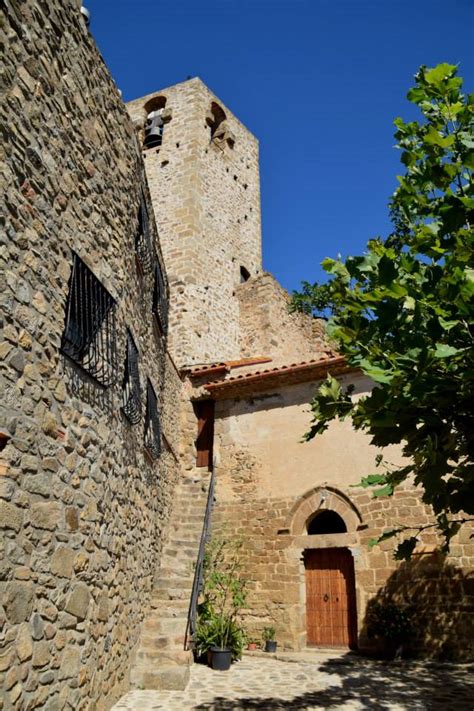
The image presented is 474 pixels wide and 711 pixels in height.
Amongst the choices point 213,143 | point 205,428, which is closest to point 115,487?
point 205,428

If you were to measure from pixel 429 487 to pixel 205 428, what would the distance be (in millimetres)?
9572

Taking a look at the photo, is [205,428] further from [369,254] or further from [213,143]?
[213,143]

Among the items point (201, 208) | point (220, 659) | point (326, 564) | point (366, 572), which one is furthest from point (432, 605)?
point (201, 208)

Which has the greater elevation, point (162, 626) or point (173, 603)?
point (173, 603)

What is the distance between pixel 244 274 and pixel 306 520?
11.5 metres

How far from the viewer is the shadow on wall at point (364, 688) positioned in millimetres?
5891

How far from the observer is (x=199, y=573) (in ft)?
28.3

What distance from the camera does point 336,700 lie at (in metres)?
6.16

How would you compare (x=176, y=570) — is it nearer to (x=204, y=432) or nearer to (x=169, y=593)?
(x=169, y=593)

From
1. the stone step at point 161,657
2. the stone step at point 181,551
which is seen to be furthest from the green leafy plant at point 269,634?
the stone step at point 161,657

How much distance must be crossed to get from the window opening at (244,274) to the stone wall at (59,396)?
13.3m

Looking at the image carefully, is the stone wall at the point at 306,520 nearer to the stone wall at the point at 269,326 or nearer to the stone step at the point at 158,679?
the stone step at the point at 158,679

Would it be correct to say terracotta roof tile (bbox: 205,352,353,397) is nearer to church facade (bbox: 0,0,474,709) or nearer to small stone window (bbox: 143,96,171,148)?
church facade (bbox: 0,0,474,709)

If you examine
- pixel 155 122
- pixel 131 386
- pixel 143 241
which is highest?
pixel 155 122
